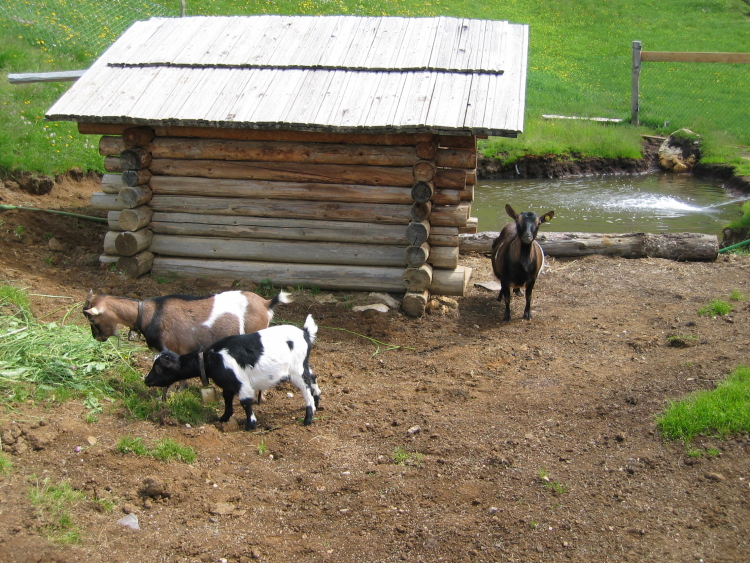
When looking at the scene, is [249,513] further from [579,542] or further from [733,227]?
[733,227]

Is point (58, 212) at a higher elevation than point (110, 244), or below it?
higher

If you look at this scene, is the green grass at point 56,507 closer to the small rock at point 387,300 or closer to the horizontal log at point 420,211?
the small rock at point 387,300

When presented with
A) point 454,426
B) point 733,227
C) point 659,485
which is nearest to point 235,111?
point 454,426

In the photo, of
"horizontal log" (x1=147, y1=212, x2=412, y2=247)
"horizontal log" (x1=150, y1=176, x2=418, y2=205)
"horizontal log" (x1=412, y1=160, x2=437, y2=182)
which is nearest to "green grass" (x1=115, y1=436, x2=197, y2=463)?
"horizontal log" (x1=147, y1=212, x2=412, y2=247)

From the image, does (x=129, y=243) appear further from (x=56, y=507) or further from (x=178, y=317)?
(x=56, y=507)

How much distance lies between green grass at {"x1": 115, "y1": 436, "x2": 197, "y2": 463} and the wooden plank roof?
421cm

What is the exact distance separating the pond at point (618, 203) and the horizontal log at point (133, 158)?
22.0 feet

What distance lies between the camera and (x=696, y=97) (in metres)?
22.4

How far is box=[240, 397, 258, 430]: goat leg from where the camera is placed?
5.76 metres

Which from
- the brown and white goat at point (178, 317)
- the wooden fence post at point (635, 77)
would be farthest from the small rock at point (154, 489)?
the wooden fence post at point (635, 77)

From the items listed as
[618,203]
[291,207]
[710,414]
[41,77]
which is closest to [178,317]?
[291,207]

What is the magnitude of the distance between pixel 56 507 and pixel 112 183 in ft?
19.5

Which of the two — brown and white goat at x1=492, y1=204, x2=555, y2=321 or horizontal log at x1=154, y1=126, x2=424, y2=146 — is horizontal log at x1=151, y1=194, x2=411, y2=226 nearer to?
horizontal log at x1=154, y1=126, x2=424, y2=146

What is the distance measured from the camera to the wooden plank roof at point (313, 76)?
8203mm
